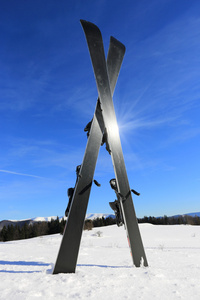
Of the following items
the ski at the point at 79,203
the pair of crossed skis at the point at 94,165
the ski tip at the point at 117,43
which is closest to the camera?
the ski at the point at 79,203

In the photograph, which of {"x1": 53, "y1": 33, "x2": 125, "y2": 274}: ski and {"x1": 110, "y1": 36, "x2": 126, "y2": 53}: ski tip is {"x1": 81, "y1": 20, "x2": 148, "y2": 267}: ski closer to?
{"x1": 53, "y1": 33, "x2": 125, "y2": 274}: ski

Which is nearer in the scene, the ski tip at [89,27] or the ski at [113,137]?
the ski at [113,137]

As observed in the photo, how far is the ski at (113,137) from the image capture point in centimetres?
342

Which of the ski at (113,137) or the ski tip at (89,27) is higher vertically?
the ski tip at (89,27)

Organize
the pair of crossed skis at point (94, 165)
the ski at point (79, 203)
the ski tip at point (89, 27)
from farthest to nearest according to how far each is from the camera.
A: the ski tip at point (89, 27)
the pair of crossed skis at point (94, 165)
the ski at point (79, 203)

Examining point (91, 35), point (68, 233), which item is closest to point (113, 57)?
point (91, 35)

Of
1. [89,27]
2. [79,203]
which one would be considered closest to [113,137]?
[79,203]

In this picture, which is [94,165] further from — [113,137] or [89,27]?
[89,27]

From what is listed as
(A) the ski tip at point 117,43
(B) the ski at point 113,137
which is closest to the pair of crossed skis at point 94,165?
(B) the ski at point 113,137

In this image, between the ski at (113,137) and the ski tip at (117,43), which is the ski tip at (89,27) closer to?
the ski at (113,137)

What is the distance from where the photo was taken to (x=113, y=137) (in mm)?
3674

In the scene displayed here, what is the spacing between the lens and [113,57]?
4184 mm

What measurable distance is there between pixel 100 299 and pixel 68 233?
1222 mm

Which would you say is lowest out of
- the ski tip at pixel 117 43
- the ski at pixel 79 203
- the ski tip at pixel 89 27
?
the ski at pixel 79 203
